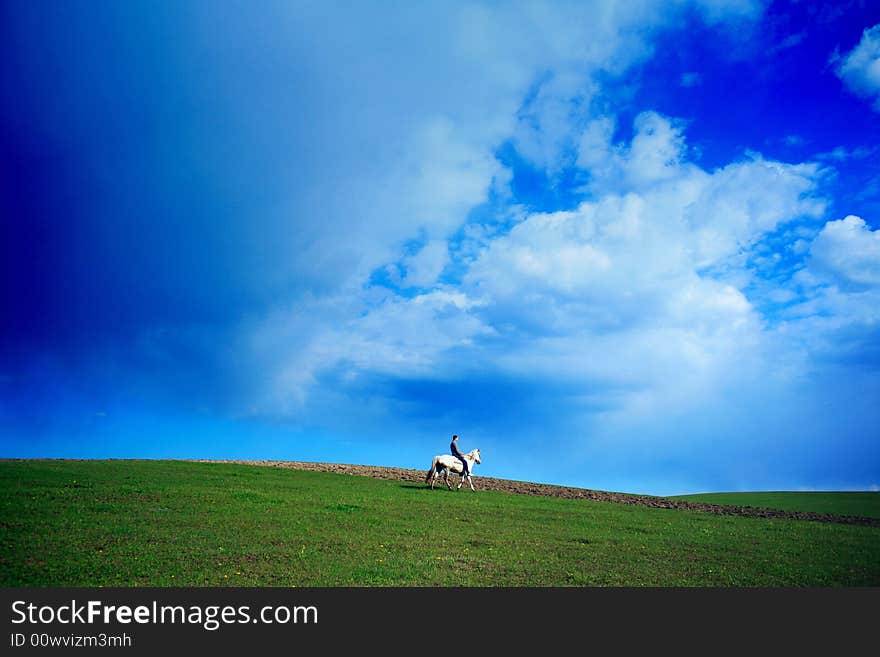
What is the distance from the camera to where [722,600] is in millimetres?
16672

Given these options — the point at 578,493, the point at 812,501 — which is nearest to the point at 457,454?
the point at 578,493

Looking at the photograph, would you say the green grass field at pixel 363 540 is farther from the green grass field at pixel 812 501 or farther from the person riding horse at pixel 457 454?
the green grass field at pixel 812 501

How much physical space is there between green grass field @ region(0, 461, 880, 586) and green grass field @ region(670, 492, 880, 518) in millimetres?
11149

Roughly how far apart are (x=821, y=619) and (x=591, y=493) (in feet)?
108

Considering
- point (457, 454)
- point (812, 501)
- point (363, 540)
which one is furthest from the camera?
point (812, 501)

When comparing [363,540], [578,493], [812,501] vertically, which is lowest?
[363,540]

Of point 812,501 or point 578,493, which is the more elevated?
point 578,493

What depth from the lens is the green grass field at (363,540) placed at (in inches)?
666

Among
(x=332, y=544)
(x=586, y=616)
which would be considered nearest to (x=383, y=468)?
(x=332, y=544)

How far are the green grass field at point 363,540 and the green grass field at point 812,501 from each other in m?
11.1

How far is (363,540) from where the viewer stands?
71.6 ft

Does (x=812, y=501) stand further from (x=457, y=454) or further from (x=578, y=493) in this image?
(x=457, y=454)

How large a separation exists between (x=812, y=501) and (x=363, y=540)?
152 ft

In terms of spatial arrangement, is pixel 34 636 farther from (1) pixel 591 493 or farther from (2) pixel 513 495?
(1) pixel 591 493
